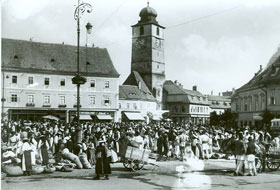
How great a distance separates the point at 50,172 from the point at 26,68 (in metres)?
33.3

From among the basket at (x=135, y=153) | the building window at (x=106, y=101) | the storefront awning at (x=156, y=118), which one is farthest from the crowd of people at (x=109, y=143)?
the storefront awning at (x=156, y=118)

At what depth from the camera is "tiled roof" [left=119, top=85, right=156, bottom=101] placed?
6160 cm

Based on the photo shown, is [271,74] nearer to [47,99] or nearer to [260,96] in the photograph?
[260,96]

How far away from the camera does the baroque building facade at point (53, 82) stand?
144 feet

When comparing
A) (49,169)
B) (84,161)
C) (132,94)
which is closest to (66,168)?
(49,169)

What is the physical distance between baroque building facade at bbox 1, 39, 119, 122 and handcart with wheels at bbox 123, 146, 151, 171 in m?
31.5

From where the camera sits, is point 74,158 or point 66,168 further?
point 74,158

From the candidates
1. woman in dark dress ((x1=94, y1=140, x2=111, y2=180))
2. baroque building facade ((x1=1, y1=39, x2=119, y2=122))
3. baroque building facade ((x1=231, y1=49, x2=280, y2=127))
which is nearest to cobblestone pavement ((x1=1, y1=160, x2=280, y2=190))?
woman in dark dress ((x1=94, y1=140, x2=111, y2=180))

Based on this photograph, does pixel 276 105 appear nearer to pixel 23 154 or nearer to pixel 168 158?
pixel 168 158

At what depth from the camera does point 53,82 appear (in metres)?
46.6

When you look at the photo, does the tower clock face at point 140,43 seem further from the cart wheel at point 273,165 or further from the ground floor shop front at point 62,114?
the cart wheel at point 273,165

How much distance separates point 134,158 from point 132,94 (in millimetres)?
49199

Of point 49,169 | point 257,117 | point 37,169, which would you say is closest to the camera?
point 37,169

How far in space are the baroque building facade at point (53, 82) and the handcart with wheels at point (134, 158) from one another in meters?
31.5
